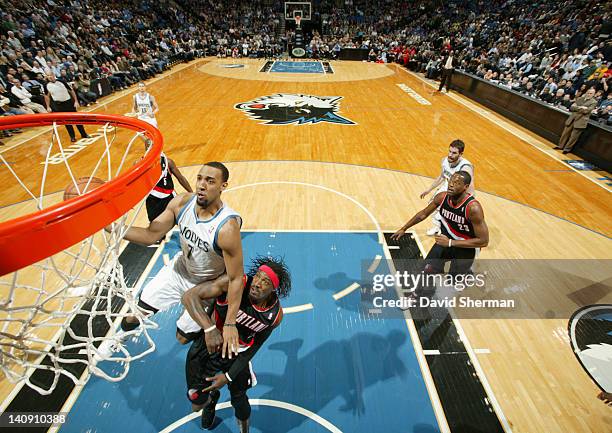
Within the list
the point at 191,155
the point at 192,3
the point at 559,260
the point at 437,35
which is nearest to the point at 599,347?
the point at 559,260

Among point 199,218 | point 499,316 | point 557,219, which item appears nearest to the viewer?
point 199,218

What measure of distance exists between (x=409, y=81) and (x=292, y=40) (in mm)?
13284

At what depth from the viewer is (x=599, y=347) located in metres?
3.77

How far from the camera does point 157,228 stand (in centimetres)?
258

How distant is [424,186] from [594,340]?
386 cm

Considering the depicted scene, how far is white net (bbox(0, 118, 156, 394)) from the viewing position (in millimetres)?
2209

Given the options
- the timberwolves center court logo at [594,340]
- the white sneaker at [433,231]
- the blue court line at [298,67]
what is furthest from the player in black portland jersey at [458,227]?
the blue court line at [298,67]

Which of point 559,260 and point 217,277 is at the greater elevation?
point 217,277

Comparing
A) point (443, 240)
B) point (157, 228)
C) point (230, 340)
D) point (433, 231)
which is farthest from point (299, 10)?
point (230, 340)

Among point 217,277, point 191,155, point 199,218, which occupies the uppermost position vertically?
point 199,218

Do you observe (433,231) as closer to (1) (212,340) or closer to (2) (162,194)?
(2) (162,194)

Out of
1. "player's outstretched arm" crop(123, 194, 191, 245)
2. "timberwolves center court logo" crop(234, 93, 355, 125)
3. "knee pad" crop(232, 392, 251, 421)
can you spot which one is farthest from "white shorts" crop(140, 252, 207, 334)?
"timberwolves center court logo" crop(234, 93, 355, 125)

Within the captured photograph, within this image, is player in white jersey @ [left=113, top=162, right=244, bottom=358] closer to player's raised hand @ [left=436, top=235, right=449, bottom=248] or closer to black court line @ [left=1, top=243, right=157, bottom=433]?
black court line @ [left=1, top=243, right=157, bottom=433]

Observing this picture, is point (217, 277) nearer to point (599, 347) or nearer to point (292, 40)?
point (599, 347)
